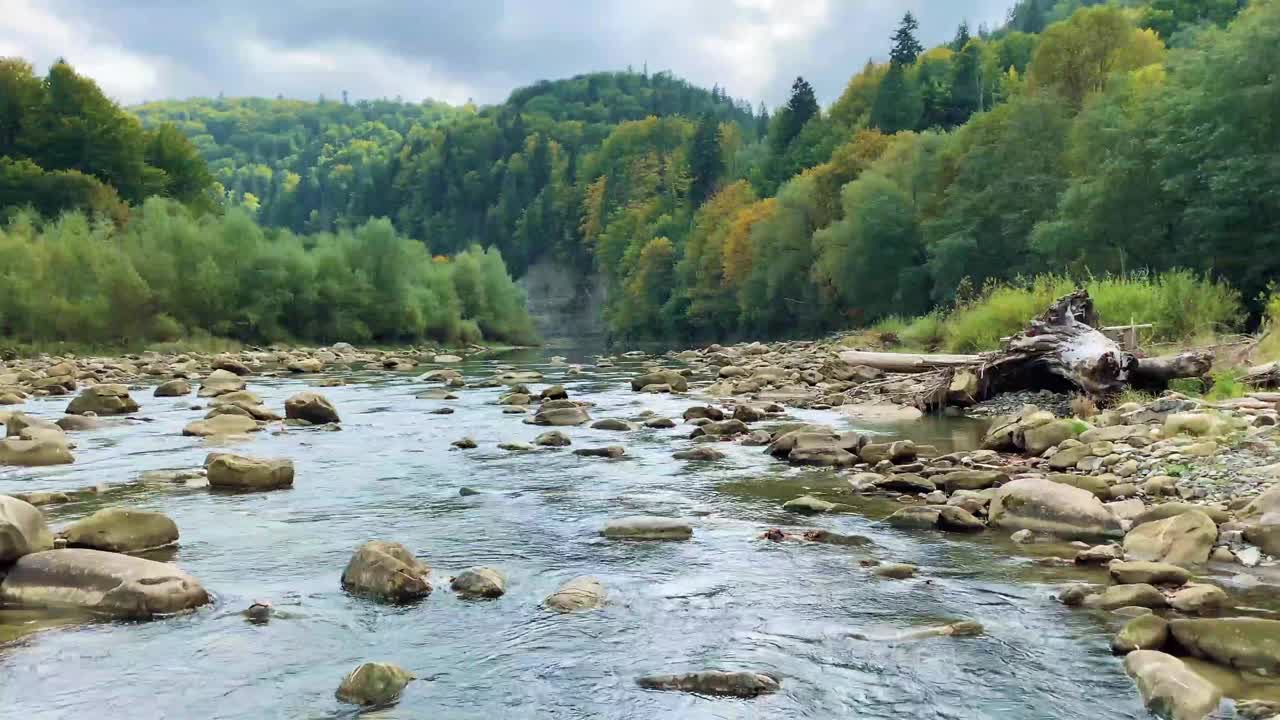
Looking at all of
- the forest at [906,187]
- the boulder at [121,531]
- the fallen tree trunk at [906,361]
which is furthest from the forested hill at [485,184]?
the boulder at [121,531]

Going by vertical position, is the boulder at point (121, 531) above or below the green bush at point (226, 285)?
below

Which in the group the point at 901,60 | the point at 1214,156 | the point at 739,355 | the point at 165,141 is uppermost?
the point at 901,60

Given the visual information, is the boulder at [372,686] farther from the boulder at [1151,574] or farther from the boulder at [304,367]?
the boulder at [304,367]

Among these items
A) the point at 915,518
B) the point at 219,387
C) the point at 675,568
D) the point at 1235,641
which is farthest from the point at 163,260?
the point at 1235,641

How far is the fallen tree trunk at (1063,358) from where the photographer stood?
605 inches

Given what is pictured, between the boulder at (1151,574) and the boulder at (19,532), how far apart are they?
317 inches

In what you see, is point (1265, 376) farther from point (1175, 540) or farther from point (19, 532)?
point (19, 532)

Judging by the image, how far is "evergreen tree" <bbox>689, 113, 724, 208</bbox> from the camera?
354ft

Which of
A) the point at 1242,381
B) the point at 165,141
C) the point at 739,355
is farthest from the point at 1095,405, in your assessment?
the point at 165,141

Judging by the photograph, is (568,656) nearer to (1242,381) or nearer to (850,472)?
(850,472)

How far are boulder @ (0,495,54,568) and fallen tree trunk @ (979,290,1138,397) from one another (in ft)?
46.5

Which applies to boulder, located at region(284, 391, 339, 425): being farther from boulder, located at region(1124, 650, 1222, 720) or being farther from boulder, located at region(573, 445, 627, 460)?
boulder, located at region(1124, 650, 1222, 720)

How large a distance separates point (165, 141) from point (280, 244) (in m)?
26.3

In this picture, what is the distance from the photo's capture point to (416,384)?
30.0 metres
